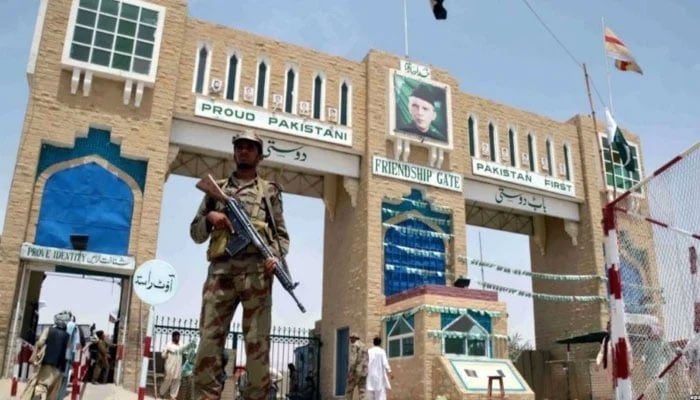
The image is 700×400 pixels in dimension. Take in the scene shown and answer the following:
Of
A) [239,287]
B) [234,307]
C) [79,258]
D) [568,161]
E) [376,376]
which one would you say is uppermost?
[568,161]

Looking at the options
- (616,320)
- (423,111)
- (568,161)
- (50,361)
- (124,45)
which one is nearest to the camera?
(616,320)

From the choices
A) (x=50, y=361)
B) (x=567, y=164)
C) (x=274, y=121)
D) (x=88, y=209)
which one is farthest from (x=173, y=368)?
(x=567, y=164)

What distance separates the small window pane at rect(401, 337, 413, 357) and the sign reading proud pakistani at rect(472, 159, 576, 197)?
6857mm

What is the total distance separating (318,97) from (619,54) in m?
8.44

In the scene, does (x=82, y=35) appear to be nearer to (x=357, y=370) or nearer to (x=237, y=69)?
(x=237, y=69)

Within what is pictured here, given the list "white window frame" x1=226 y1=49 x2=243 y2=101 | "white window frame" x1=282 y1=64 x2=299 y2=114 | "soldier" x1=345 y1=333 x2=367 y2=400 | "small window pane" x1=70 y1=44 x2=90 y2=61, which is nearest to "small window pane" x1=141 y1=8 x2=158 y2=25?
"small window pane" x1=70 y1=44 x2=90 y2=61

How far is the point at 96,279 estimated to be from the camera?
1535 centimetres

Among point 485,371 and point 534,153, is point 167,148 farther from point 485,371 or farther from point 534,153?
point 534,153

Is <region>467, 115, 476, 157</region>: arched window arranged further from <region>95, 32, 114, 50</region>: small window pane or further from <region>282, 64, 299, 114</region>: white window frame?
<region>95, 32, 114, 50</region>: small window pane

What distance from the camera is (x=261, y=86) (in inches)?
685

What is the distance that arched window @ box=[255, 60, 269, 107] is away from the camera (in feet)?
56.4

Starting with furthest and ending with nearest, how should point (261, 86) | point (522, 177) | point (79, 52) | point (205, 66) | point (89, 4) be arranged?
point (522, 177), point (261, 86), point (205, 66), point (89, 4), point (79, 52)

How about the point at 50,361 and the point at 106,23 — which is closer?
the point at 50,361

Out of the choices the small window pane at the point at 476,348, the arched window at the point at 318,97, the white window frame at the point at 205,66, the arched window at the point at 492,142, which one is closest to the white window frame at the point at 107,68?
the white window frame at the point at 205,66
